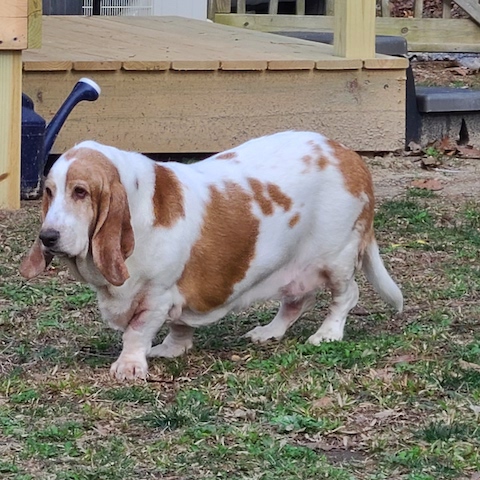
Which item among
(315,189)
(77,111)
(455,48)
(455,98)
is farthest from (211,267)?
(455,48)

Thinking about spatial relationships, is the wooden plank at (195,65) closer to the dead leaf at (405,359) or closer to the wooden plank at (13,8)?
the wooden plank at (13,8)

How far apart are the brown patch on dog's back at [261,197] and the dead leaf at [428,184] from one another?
12.1 feet

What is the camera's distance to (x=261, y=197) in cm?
505

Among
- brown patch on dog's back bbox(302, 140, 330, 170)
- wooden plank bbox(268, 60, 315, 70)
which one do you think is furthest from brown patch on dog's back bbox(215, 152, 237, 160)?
wooden plank bbox(268, 60, 315, 70)

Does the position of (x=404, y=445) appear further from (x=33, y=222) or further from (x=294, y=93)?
(x=294, y=93)

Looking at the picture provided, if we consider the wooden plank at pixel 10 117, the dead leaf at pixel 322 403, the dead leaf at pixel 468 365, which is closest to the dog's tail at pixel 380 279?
the dead leaf at pixel 468 365

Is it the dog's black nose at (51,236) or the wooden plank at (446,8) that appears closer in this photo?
the dog's black nose at (51,236)

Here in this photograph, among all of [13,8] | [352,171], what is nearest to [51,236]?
[352,171]

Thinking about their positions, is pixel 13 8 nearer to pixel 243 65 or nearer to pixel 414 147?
pixel 243 65

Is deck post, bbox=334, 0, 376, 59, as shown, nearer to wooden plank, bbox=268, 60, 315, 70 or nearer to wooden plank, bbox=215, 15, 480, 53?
wooden plank, bbox=268, 60, 315, 70

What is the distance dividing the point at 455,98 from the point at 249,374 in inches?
209

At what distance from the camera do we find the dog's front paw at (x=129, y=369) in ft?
15.8

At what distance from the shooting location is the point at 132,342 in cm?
487

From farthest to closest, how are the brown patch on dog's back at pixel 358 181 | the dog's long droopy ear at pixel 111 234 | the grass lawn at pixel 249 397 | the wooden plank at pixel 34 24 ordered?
the wooden plank at pixel 34 24, the brown patch on dog's back at pixel 358 181, the dog's long droopy ear at pixel 111 234, the grass lawn at pixel 249 397
